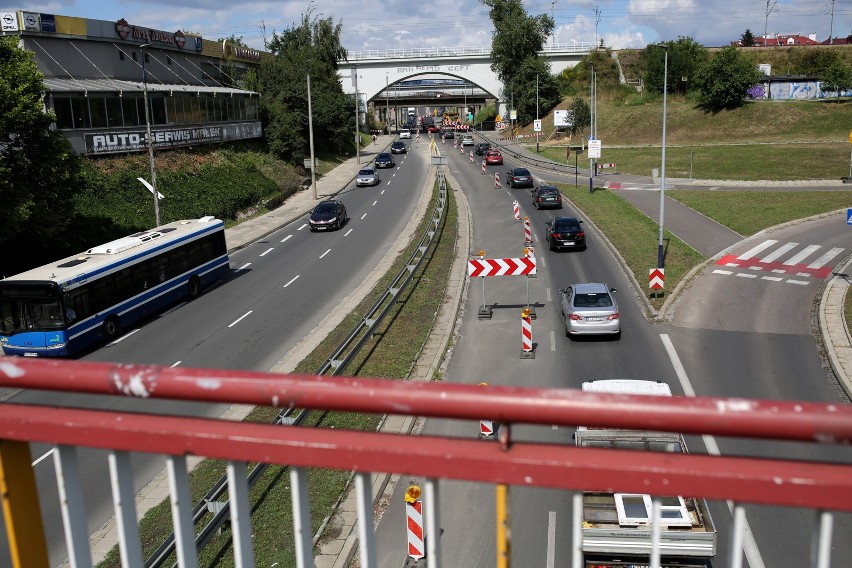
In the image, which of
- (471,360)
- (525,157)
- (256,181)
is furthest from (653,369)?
(525,157)

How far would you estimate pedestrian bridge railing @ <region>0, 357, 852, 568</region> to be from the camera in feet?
6.31

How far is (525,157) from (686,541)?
229ft

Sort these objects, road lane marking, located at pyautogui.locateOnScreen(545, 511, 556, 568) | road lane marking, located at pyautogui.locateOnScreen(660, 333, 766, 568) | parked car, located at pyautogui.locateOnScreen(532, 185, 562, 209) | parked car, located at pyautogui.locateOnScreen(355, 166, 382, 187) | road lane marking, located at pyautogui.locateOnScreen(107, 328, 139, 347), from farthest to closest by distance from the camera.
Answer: parked car, located at pyautogui.locateOnScreen(355, 166, 382, 187) → parked car, located at pyautogui.locateOnScreen(532, 185, 562, 209) → road lane marking, located at pyautogui.locateOnScreen(107, 328, 139, 347) → road lane marking, located at pyautogui.locateOnScreen(545, 511, 556, 568) → road lane marking, located at pyautogui.locateOnScreen(660, 333, 766, 568)

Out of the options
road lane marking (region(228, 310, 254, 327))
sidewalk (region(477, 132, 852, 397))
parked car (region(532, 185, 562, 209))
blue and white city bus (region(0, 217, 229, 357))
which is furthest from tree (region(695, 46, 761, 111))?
road lane marking (region(228, 310, 254, 327))

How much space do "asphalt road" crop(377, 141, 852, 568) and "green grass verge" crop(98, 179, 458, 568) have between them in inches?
45.1

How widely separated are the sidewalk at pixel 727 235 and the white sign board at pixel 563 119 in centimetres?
1438

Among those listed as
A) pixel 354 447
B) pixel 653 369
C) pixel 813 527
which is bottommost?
pixel 653 369

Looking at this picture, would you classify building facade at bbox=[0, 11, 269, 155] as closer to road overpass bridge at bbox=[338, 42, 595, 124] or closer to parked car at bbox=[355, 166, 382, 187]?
parked car at bbox=[355, 166, 382, 187]

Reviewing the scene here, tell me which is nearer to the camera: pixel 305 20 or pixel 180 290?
pixel 180 290

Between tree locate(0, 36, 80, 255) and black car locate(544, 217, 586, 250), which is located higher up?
tree locate(0, 36, 80, 255)

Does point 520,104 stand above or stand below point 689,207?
above

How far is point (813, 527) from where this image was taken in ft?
6.48

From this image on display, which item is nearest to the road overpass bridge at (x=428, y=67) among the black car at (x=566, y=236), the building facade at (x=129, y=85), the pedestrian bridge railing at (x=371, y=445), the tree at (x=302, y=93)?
the tree at (x=302, y=93)

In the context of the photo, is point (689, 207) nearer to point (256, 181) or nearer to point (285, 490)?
point (256, 181)
